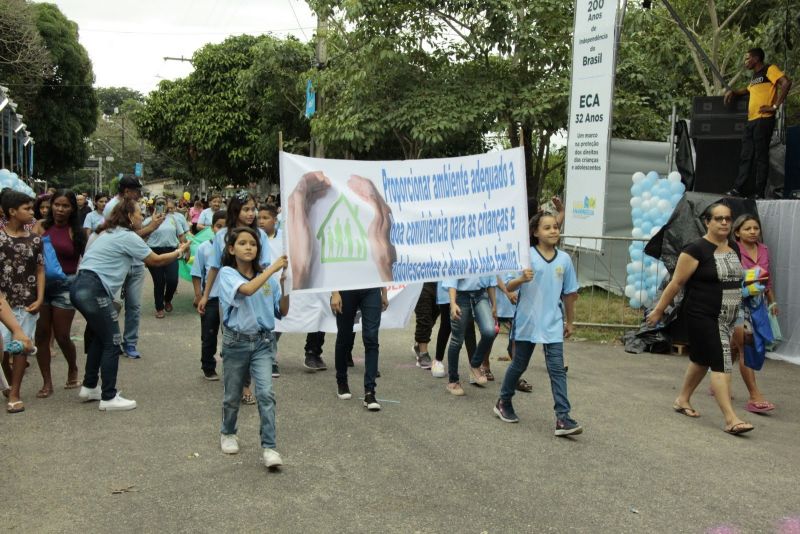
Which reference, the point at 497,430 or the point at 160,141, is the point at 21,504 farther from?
the point at 160,141

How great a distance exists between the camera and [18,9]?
69.4ft

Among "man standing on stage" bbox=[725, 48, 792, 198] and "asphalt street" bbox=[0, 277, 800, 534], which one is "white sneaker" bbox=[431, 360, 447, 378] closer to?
"asphalt street" bbox=[0, 277, 800, 534]

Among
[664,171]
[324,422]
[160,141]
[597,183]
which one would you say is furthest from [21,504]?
[160,141]

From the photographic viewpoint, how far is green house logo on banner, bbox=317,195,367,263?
5785 mm

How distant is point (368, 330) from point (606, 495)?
2.52 meters

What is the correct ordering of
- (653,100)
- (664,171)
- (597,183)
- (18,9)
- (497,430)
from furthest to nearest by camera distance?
(18,9) → (653,100) → (664,171) → (597,183) → (497,430)

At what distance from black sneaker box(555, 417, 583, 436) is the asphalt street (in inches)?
→ 2.5

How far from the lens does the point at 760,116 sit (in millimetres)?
10289

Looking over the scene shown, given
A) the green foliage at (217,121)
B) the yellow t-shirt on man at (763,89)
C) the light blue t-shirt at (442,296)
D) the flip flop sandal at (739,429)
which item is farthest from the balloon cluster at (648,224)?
the green foliage at (217,121)

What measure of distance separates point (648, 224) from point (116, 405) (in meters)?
7.94

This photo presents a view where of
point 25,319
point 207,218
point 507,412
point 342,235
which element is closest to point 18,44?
point 207,218

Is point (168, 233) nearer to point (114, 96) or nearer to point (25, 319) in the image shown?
point (25, 319)

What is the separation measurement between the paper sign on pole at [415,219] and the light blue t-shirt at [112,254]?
173cm

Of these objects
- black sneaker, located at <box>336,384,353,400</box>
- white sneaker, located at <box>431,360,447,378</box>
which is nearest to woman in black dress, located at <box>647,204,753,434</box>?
white sneaker, located at <box>431,360,447,378</box>
